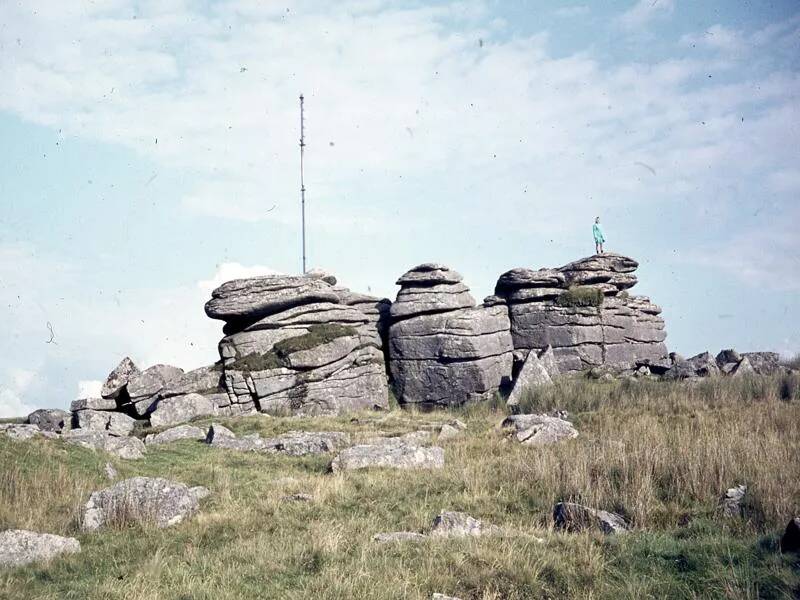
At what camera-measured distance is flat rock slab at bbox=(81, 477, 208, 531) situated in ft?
41.3

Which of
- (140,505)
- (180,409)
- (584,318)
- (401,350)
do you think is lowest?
(140,505)

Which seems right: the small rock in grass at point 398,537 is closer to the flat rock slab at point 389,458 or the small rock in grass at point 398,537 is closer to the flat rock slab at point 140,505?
the flat rock slab at point 140,505

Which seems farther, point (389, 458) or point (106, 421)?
point (106, 421)

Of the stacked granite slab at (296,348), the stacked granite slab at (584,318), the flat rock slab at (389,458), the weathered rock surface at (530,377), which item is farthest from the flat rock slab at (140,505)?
the stacked granite slab at (584,318)

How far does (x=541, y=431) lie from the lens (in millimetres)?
20422

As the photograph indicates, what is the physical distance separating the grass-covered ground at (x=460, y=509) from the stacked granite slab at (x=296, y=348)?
12.7 meters

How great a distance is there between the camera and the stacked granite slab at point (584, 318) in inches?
1505

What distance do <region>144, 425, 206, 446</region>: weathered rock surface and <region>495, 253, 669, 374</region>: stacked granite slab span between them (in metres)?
19.2

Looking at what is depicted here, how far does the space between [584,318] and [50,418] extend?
28.2 meters

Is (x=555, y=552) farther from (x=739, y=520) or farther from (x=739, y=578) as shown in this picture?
(x=739, y=520)

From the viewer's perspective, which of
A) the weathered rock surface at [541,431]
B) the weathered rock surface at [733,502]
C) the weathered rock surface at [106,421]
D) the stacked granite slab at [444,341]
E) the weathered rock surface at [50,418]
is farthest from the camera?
the stacked granite slab at [444,341]

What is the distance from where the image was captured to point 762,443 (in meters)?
15.9

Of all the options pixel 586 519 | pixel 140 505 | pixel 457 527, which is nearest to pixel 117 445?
pixel 140 505

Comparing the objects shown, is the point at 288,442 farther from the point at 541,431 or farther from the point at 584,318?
the point at 584,318
